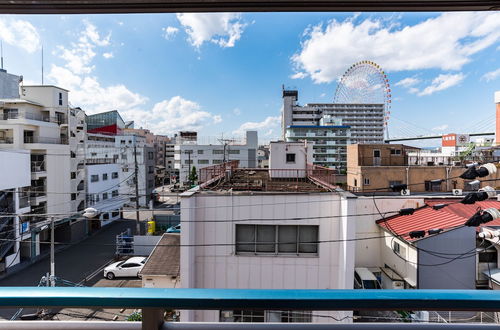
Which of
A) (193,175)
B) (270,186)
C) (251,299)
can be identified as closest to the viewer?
(251,299)

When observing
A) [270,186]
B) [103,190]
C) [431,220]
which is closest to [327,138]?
[103,190]

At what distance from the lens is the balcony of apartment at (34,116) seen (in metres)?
13.5

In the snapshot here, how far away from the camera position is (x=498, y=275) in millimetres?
6117

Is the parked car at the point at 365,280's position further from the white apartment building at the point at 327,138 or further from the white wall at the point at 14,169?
the white apartment building at the point at 327,138

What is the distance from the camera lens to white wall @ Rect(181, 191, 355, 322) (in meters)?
4.48

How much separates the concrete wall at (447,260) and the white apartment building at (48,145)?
533 inches

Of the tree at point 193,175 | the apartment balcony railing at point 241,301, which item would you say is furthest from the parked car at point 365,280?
the tree at point 193,175

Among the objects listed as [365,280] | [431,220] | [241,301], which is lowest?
[365,280]

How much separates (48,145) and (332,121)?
30.7 meters

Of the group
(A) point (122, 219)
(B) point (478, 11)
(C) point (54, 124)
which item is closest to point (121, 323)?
(B) point (478, 11)

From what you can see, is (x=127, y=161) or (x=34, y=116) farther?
(x=127, y=161)

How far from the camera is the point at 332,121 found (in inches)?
1396

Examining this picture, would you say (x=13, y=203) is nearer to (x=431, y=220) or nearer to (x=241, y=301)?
(x=241, y=301)

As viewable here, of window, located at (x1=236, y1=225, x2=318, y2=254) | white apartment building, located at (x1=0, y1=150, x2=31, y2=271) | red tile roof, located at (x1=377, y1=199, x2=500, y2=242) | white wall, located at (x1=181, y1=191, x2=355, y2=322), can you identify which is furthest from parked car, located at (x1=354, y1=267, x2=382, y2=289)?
white apartment building, located at (x1=0, y1=150, x2=31, y2=271)
